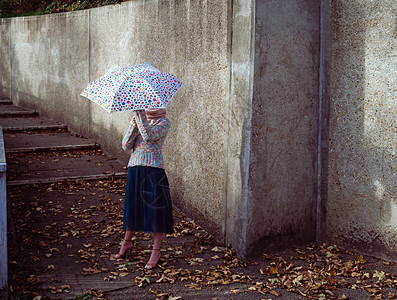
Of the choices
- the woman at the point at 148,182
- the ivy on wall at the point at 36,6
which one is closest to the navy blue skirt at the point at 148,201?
the woman at the point at 148,182

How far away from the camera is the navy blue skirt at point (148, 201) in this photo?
17.4 feet

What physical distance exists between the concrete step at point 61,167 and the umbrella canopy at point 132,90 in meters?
3.84

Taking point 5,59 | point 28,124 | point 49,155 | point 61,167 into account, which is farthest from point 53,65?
point 61,167

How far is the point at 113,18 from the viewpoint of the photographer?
971cm

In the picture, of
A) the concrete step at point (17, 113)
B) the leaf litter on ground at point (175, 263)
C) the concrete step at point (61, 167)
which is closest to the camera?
the leaf litter on ground at point (175, 263)

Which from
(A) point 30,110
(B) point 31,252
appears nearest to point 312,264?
(B) point 31,252

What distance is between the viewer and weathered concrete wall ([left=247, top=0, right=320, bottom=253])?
5.66 meters

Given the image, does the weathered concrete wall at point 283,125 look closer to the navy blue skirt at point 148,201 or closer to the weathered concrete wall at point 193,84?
the weathered concrete wall at point 193,84

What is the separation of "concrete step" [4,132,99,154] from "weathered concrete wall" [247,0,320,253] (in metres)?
5.48

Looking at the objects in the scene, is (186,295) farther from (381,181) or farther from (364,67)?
(364,67)

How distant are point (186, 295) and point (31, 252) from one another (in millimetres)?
2001

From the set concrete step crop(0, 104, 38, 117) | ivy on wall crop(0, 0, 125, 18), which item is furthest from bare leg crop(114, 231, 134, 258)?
concrete step crop(0, 104, 38, 117)

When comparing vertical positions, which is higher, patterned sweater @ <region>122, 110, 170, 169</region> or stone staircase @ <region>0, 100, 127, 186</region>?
patterned sweater @ <region>122, 110, 170, 169</region>

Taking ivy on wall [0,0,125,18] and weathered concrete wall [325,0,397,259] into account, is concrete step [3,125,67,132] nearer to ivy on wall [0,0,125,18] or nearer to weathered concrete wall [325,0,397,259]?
ivy on wall [0,0,125,18]
